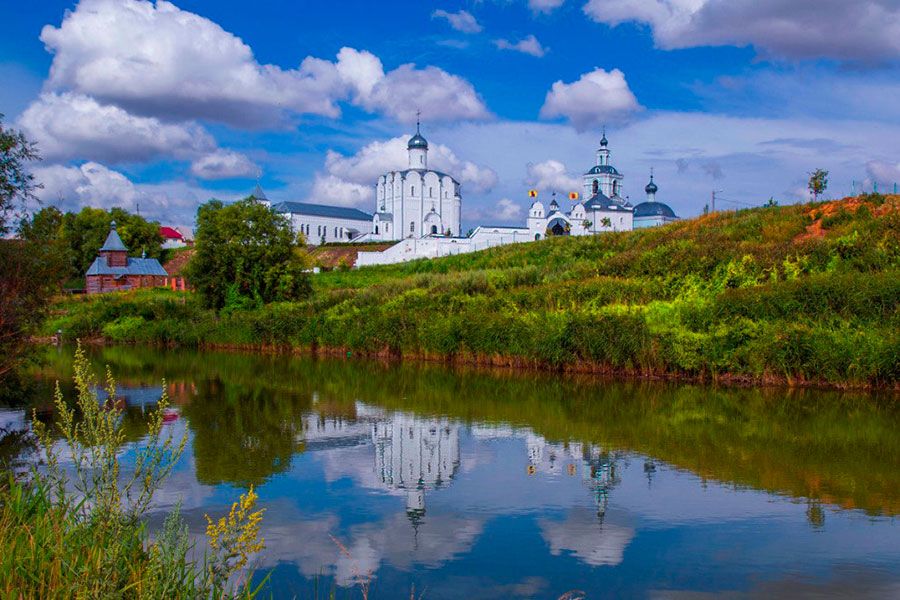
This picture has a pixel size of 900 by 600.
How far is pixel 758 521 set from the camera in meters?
7.89

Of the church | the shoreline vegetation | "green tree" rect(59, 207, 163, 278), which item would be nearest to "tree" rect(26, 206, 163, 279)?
"green tree" rect(59, 207, 163, 278)

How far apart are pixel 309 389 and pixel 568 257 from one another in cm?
1795

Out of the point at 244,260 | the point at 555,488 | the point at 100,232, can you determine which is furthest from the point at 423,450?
the point at 100,232

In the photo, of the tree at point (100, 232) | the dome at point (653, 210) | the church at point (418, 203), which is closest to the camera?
the tree at point (100, 232)

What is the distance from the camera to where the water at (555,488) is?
256 inches

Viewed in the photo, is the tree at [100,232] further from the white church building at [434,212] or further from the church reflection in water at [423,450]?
the church reflection in water at [423,450]

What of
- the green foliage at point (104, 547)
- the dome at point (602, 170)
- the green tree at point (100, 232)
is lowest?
the green foliage at point (104, 547)

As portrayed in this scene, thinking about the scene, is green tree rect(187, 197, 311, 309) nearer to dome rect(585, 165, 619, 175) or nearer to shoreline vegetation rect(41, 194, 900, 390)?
shoreline vegetation rect(41, 194, 900, 390)

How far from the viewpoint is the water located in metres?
6.51

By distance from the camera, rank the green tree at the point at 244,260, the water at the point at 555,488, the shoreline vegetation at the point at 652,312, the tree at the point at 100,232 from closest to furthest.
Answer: the water at the point at 555,488, the shoreline vegetation at the point at 652,312, the green tree at the point at 244,260, the tree at the point at 100,232

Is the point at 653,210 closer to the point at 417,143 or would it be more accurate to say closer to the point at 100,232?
the point at 417,143

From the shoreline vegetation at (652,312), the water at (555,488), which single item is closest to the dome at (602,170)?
the shoreline vegetation at (652,312)

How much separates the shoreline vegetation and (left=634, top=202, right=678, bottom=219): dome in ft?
201

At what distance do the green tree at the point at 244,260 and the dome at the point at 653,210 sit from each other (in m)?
67.3
